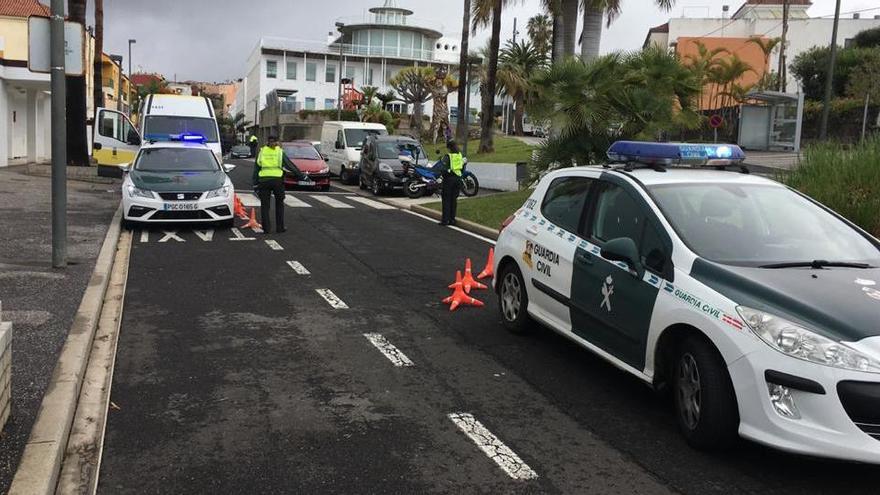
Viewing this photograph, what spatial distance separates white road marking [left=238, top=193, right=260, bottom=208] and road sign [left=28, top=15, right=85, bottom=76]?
29.4 feet

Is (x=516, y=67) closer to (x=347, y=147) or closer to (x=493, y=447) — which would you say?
(x=347, y=147)

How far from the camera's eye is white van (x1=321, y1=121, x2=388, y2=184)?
27.9m

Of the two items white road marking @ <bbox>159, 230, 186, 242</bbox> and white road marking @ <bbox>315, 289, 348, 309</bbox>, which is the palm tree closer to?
white road marking @ <bbox>159, 230, 186, 242</bbox>

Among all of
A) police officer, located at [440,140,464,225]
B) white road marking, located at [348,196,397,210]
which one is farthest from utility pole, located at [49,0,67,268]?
white road marking, located at [348,196,397,210]

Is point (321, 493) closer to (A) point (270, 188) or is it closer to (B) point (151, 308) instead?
(B) point (151, 308)

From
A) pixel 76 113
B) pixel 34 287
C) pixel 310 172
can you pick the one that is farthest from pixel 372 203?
pixel 34 287

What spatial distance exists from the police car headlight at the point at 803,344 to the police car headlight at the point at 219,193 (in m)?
10.8

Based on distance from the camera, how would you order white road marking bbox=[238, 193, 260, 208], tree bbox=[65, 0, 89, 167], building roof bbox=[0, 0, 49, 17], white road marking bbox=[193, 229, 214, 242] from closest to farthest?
1. white road marking bbox=[193, 229, 214, 242]
2. white road marking bbox=[238, 193, 260, 208]
3. tree bbox=[65, 0, 89, 167]
4. building roof bbox=[0, 0, 49, 17]

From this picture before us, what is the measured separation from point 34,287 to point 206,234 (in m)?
5.19

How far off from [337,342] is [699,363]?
11.0ft

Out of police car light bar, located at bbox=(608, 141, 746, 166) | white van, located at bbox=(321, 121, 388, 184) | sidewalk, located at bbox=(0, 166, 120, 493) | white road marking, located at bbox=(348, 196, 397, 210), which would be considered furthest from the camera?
white van, located at bbox=(321, 121, 388, 184)

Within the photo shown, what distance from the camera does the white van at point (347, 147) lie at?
27.9 m

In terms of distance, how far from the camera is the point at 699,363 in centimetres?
448

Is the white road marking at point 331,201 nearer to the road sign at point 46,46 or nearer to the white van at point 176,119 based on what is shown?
the white van at point 176,119
